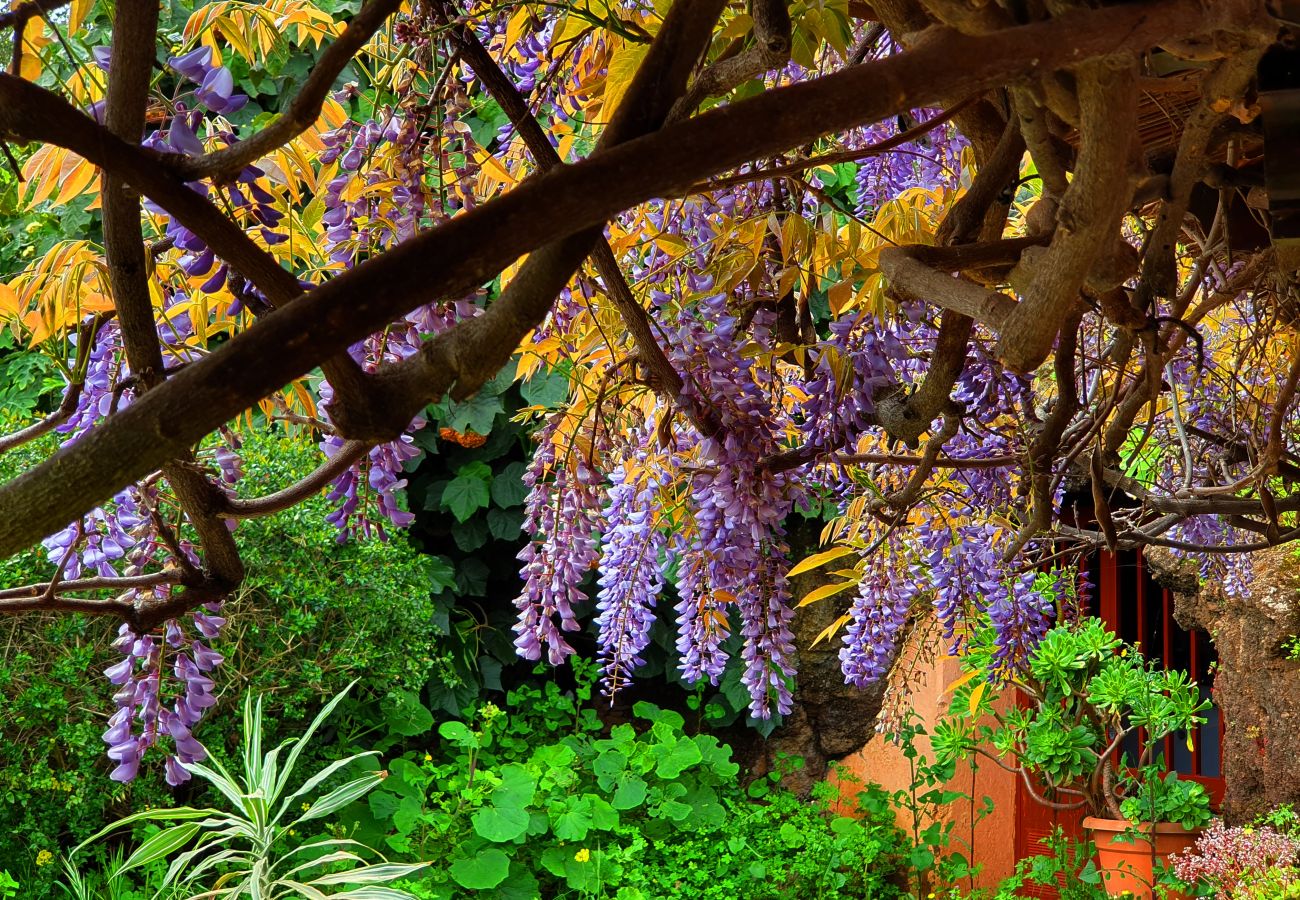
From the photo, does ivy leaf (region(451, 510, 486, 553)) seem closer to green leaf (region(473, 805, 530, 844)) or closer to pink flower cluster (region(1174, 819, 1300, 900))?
green leaf (region(473, 805, 530, 844))

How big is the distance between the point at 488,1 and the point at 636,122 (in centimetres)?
86

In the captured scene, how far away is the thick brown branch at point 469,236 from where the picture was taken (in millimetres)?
430

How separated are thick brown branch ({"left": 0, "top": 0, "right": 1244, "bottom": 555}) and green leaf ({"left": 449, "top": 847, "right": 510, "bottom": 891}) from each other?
4.03 metres

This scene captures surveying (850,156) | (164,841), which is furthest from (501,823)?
(850,156)

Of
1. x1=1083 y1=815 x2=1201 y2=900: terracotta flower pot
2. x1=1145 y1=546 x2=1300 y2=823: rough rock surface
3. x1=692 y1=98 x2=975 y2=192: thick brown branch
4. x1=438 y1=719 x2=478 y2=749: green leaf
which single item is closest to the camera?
x1=692 y1=98 x2=975 y2=192: thick brown branch

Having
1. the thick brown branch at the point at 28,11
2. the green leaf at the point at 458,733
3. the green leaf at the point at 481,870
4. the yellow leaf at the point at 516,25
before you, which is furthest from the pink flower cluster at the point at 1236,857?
the thick brown branch at the point at 28,11

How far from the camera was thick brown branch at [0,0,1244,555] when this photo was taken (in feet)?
1.41

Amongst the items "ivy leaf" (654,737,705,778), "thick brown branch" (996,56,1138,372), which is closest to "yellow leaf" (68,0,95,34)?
"thick brown branch" (996,56,1138,372)

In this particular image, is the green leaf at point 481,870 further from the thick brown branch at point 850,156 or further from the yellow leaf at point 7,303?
the thick brown branch at point 850,156

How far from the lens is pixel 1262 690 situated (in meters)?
3.61

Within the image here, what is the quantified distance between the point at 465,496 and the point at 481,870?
137 cm

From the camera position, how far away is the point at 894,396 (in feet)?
4.42

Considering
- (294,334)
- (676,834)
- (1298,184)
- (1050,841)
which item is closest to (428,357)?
(294,334)

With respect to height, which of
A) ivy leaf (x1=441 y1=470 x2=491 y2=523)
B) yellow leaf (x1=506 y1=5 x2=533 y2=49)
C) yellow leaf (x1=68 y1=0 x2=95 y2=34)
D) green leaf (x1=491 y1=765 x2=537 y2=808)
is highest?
ivy leaf (x1=441 y1=470 x2=491 y2=523)
